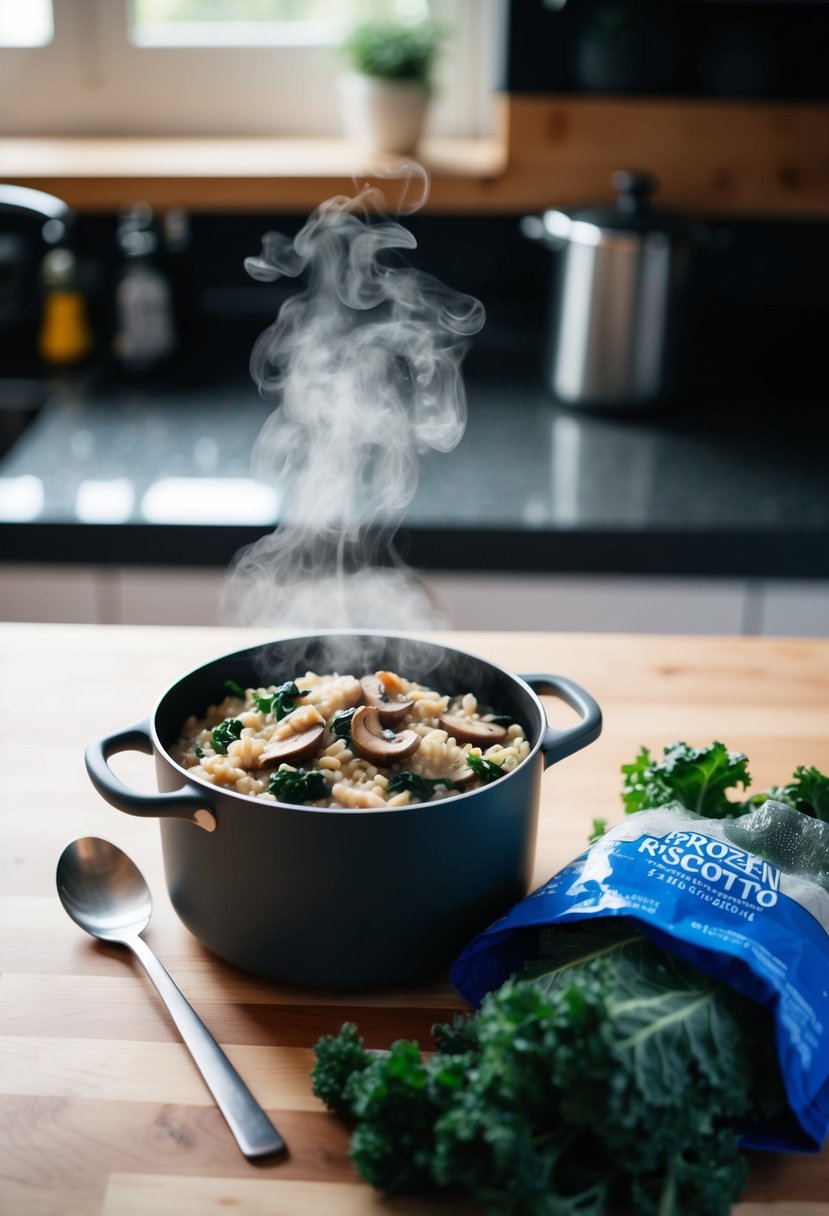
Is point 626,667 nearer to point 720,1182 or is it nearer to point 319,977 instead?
point 319,977

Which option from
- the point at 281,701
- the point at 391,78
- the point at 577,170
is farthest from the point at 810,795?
the point at 391,78

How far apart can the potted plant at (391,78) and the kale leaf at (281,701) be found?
6.01 feet

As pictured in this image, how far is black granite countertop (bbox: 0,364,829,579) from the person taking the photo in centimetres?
196

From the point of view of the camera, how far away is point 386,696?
3.33 ft

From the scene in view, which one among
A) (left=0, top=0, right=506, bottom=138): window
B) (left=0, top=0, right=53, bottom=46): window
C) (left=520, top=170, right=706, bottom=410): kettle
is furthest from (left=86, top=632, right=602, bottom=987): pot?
(left=0, top=0, right=53, bottom=46): window

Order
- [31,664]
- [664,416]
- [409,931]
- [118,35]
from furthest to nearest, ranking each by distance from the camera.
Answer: [118,35], [664,416], [31,664], [409,931]

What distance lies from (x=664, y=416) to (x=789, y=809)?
63.1 inches

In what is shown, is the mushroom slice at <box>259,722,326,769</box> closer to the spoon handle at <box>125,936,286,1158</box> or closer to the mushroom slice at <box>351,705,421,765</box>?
the mushroom slice at <box>351,705,421,765</box>

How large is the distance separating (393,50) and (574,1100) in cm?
228

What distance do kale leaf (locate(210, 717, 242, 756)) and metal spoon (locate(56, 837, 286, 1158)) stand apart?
0.37 ft

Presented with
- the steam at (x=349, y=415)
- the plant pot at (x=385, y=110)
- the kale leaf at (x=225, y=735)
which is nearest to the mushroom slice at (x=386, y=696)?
the kale leaf at (x=225, y=735)

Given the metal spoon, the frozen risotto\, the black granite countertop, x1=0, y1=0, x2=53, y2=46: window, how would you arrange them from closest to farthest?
the metal spoon < the frozen risotto\ < the black granite countertop < x1=0, y1=0, x2=53, y2=46: window

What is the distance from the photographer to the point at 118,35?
275 cm

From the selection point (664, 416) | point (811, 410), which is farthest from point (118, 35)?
point (811, 410)
